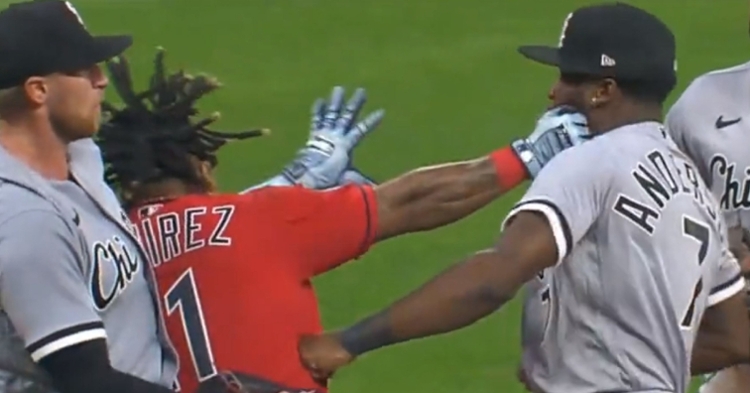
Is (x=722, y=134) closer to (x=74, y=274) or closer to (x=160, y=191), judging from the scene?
(x=160, y=191)

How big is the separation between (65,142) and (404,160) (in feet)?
23.3

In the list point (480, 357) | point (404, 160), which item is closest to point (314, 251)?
point (480, 357)

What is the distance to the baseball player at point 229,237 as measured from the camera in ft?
15.8

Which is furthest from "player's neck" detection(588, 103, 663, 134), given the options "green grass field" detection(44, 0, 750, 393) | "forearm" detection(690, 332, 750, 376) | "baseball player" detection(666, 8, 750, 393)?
"green grass field" detection(44, 0, 750, 393)

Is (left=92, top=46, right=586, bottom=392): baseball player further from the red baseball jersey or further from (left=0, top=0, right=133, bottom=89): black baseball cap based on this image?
(left=0, top=0, right=133, bottom=89): black baseball cap

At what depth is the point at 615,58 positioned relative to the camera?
4715 mm

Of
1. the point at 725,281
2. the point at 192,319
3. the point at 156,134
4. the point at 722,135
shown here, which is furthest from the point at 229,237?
the point at 722,135

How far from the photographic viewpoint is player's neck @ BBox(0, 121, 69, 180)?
14.8 feet

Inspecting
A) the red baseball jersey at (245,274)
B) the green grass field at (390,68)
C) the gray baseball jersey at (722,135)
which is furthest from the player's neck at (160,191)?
the green grass field at (390,68)

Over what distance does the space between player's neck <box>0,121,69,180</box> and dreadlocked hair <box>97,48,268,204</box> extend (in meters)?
0.57

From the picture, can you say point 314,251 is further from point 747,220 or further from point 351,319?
point 351,319

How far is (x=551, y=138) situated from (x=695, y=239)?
768mm

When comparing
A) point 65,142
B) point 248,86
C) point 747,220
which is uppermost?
point 65,142

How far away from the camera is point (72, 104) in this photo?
14.9 ft
